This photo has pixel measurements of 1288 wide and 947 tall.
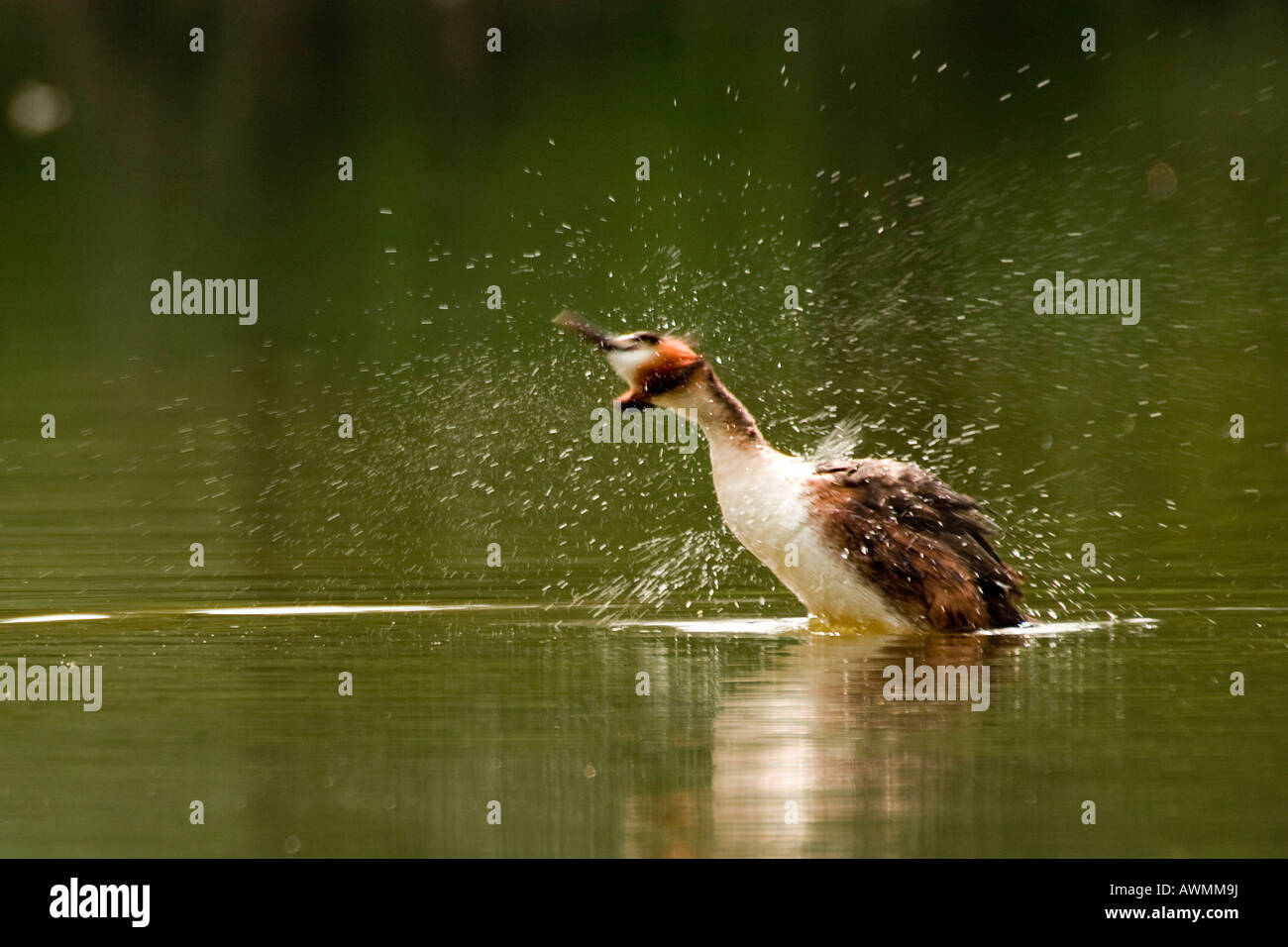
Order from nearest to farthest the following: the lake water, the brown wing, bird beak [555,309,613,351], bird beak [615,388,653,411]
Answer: the lake water < the brown wing < bird beak [555,309,613,351] < bird beak [615,388,653,411]

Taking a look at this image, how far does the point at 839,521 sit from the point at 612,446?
566 centimetres

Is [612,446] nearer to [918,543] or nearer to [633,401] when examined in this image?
[633,401]

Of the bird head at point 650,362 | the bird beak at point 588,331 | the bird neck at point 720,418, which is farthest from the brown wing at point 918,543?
the bird beak at point 588,331

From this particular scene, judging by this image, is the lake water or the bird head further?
the bird head

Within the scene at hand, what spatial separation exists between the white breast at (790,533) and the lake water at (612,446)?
37 centimetres

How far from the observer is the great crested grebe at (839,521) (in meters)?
11.4

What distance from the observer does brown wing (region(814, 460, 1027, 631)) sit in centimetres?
1138

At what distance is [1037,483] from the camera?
1569cm

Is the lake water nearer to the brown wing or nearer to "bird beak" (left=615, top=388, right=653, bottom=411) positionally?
the brown wing

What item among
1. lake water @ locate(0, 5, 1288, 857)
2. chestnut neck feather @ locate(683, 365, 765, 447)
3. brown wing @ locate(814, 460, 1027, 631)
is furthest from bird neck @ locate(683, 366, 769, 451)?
lake water @ locate(0, 5, 1288, 857)

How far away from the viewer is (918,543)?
11.5m

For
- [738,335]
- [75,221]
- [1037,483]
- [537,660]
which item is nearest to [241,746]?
[537,660]

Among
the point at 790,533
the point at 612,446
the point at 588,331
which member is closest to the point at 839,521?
the point at 790,533

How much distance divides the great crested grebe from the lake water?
9.0 inches
